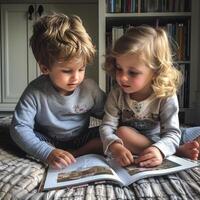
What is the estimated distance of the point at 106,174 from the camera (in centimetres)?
72

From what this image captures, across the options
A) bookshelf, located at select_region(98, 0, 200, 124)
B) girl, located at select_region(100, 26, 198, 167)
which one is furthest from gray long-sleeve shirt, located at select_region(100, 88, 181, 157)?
bookshelf, located at select_region(98, 0, 200, 124)

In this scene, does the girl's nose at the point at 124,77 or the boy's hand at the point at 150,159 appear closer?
the boy's hand at the point at 150,159

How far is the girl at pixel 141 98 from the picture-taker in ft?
2.96

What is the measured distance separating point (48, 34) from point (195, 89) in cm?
111

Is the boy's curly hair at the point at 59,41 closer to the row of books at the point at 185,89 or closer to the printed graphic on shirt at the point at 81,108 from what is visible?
the printed graphic on shirt at the point at 81,108

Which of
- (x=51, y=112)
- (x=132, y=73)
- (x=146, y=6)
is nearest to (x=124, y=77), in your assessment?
(x=132, y=73)

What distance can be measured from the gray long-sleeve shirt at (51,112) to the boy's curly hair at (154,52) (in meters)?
0.13

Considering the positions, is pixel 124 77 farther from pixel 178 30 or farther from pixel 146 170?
pixel 178 30

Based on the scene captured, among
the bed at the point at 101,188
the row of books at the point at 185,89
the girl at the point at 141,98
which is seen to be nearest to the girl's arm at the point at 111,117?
the girl at the point at 141,98

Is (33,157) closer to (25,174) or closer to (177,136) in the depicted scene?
(25,174)

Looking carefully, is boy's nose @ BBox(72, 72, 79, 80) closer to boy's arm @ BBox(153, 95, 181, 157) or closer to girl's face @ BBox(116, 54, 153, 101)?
girl's face @ BBox(116, 54, 153, 101)

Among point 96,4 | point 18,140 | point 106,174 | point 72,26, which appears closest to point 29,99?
point 18,140

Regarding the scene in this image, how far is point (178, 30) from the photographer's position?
6.15 feet

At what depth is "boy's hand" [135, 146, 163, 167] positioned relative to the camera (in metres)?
0.80
